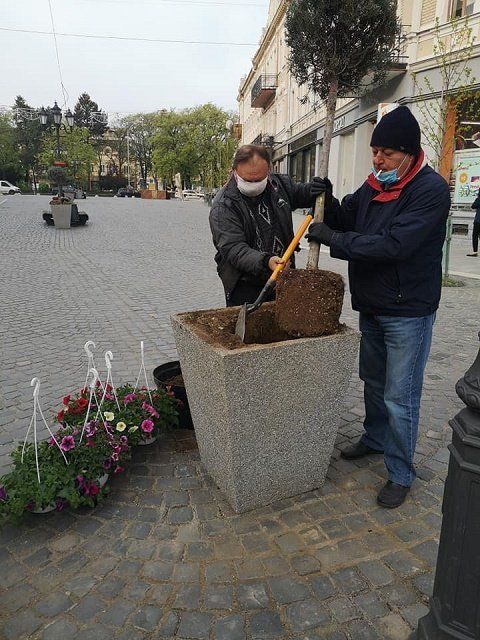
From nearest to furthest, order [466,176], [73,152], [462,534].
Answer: [462,534] → [466,176] → [73,152]

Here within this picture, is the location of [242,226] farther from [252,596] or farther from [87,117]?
[87,117]

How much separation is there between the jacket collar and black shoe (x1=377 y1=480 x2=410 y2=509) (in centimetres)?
154

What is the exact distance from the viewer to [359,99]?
18.2 meters

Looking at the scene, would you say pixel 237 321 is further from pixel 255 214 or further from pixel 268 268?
pixel 255 214

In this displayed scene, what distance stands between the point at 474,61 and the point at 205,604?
50.0 ft

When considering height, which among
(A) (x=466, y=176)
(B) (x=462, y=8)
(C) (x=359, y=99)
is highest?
(B) (x=462, y=8)

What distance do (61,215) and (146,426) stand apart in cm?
1599

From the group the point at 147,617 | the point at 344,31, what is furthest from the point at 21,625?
the point at 344,31

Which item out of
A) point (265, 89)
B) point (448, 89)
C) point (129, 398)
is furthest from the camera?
point (265, 89)

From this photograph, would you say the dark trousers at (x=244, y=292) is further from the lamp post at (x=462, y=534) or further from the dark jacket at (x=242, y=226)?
the lamp post at (x=462, y=534)

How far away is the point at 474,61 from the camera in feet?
43.1

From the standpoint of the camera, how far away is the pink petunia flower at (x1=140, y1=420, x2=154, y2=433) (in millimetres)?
2999

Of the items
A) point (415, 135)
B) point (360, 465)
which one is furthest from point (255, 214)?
point (360, 465)

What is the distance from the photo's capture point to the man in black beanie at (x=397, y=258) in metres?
2.28
